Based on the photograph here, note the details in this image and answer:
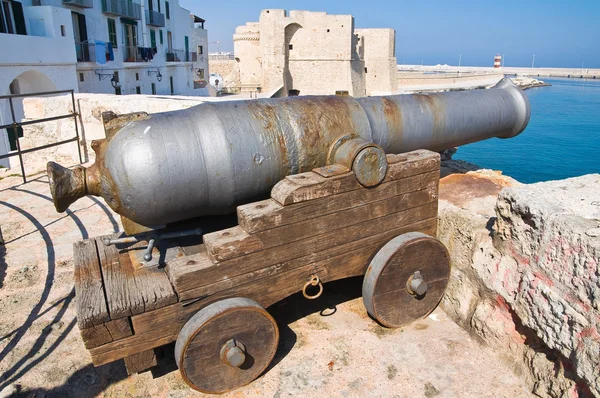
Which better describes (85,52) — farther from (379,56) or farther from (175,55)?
(379,56)

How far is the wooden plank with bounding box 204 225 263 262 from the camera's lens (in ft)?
7.02

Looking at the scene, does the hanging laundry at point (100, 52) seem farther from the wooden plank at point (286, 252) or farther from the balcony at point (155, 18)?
the wooden plank at point (286, 252)

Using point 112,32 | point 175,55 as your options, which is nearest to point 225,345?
point 112,32

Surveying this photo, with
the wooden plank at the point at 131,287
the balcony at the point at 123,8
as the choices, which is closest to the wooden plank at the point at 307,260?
the wooden plank at the point at 131,287

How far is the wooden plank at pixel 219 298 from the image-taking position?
2072 mm

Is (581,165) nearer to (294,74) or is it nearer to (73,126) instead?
(73,126)

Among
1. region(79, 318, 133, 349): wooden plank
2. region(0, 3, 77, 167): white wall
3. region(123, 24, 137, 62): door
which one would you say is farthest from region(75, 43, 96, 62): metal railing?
region(79, 318, 133, 349): wooden plank

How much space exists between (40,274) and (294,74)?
100 ft

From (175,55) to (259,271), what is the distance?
27.9m

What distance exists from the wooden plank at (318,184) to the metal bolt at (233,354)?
70cm

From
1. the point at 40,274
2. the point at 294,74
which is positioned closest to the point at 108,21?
the point at 294,74

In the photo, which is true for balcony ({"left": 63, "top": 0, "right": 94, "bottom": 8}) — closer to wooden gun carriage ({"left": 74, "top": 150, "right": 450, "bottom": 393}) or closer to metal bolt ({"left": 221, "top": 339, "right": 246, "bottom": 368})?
wooden gun carriage ({"left": 74, "top": 150, "right": 450, "bottom": 393})

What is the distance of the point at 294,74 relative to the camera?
32406 mm

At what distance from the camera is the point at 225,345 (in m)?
2.15
